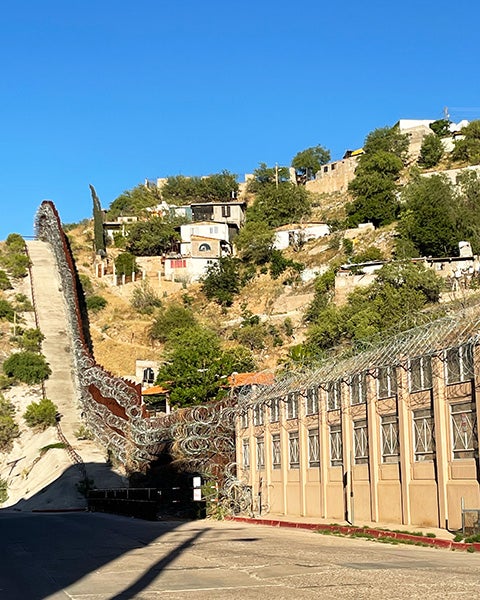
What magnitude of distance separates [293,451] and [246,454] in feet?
19.0

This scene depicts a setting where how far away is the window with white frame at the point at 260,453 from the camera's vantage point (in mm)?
39281

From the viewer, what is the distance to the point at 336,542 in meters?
23.9

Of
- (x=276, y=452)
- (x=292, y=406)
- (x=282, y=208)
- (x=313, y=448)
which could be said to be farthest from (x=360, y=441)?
(x=282, y=208)

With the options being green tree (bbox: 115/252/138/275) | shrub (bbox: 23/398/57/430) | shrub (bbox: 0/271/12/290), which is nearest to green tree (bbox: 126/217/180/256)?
green tree (bbox: 115/252/138/275)

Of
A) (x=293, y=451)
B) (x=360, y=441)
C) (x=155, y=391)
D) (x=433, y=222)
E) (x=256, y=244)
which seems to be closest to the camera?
(x=360, y=441)

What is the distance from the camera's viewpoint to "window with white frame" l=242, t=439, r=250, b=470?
41094mm

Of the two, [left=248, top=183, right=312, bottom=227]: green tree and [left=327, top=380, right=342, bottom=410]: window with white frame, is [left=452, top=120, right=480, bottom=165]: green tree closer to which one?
[left=248, top=183, right=312, bottom=227]: green tree

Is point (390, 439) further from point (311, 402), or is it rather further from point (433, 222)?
point (433, 222)

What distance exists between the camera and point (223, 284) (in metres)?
98.1

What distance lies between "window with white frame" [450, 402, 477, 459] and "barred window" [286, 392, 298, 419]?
1128 centimetres

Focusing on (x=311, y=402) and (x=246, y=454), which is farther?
(x=246, y=454)

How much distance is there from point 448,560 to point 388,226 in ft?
270

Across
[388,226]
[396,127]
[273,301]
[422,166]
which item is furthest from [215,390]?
[396,127]

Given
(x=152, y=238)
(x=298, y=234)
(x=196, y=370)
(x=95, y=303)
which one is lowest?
(x=196, y=370)
